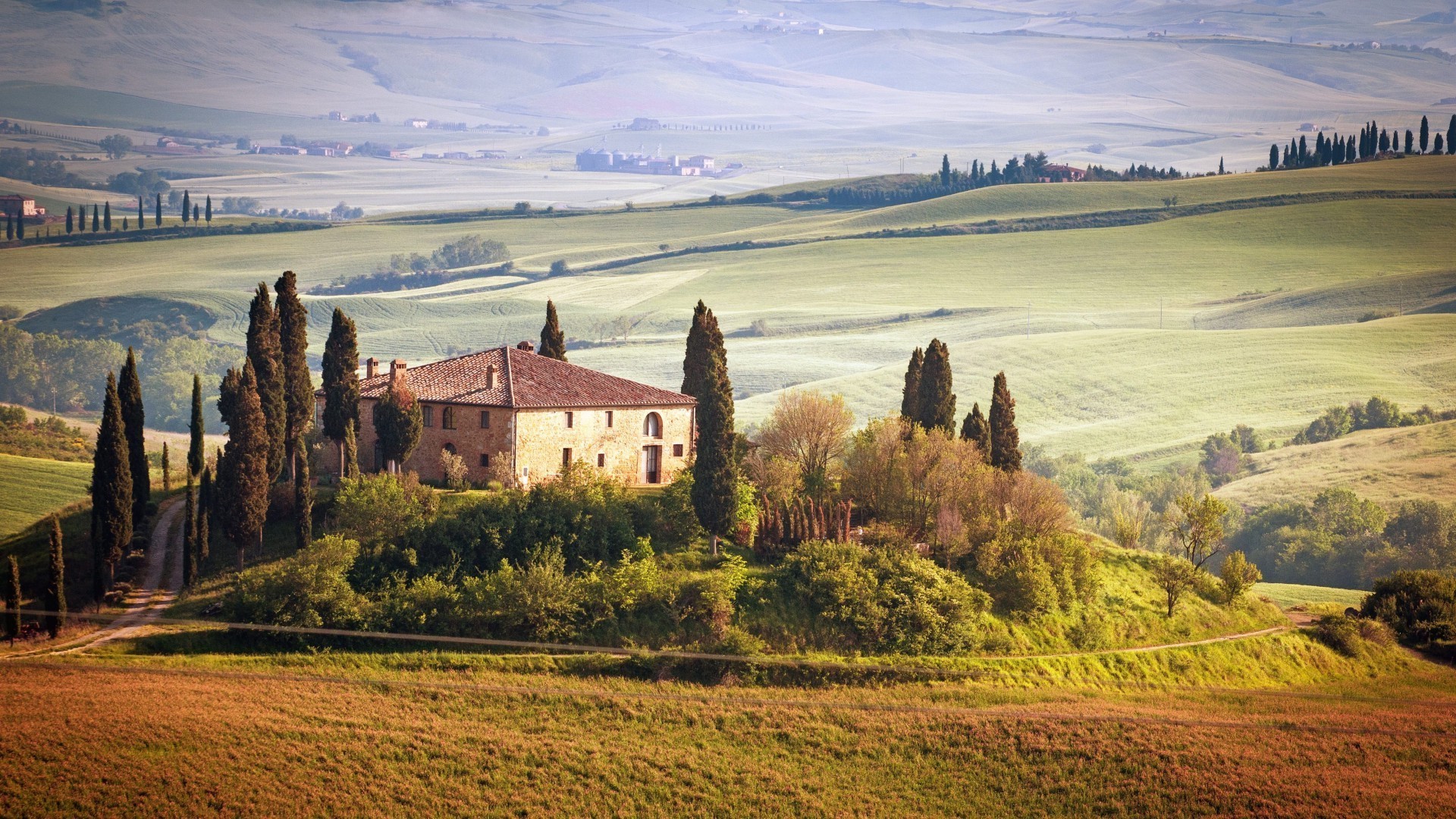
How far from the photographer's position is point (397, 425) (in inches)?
2734

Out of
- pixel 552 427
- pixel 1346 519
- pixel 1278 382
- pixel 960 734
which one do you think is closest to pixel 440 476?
pixel 552 427

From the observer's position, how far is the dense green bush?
212ft

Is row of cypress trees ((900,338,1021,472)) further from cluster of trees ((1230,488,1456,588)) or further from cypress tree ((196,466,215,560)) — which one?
cluster of trees ((1230,488,1456,588))

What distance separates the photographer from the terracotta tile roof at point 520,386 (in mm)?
71562

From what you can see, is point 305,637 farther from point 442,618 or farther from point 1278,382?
point 1278,382

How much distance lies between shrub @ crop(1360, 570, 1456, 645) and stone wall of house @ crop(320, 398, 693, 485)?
36.8m

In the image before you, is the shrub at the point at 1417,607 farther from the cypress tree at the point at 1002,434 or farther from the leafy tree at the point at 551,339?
the leafy tree at the point at 551,339

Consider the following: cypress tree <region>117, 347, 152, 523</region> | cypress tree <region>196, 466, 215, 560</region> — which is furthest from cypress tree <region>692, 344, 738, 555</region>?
cypress tree <region>117, 347, 152, 523</region>

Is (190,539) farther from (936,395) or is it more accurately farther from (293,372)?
(936,395)

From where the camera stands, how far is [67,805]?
153 ft

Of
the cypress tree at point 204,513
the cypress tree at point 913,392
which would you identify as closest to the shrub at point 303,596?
the cypress tree at point 204,513

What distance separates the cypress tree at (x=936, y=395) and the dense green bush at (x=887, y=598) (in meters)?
13.9

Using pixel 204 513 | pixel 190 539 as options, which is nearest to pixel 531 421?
pixel 204 513

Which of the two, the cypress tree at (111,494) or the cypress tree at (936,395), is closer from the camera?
the cypress tree at (111,494)
